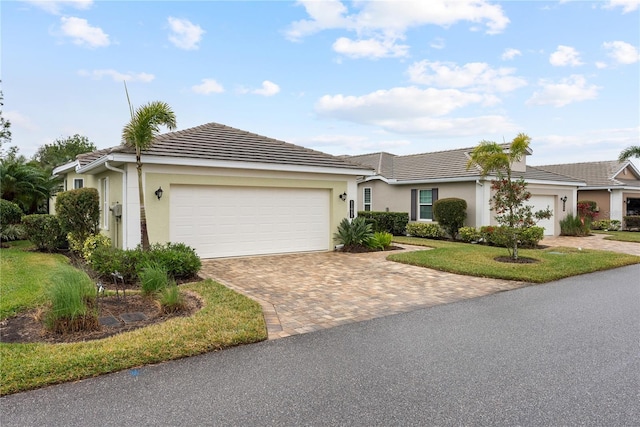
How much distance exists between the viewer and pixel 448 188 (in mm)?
18656

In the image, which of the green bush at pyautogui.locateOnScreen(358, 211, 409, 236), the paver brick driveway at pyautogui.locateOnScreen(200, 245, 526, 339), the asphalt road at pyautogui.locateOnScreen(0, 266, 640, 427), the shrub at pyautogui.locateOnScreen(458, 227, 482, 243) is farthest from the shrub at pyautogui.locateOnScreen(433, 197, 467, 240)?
the asphalt road at pyautogui.locateOnScreen(0, 266, 640, 427)

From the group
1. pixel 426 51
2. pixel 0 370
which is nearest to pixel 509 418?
pixel 0 370

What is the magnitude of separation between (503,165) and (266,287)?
28.7 feet

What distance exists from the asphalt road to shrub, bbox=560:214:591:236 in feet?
54.3

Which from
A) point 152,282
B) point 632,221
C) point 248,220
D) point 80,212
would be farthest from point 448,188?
point 152,282

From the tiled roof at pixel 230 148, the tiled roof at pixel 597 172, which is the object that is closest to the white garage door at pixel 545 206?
the tiled roof at pixel 597 172

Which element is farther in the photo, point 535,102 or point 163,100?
point 535,102

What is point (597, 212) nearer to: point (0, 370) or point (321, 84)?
point (321, 84)

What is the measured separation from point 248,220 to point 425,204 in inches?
419

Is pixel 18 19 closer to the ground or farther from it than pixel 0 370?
farther from it

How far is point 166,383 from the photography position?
12.3ft

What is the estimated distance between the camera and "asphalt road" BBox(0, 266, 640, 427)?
3.15m

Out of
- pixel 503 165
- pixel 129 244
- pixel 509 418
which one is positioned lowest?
pixel 509 418

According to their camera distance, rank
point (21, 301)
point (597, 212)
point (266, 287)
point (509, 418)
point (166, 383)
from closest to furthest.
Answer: point (509, 418), point (166, 383), point (21, 301), point (266, 287), point (597, 212)
